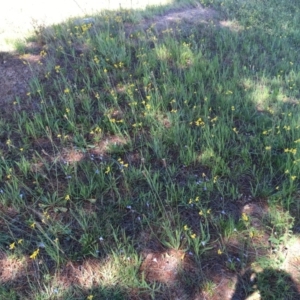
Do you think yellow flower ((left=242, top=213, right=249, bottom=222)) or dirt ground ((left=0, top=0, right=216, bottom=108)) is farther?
dirt ground ((left=0, top=0, right=216, bottom=108))

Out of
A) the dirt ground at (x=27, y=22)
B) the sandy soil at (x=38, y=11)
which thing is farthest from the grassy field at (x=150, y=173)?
the sandy soil at (x=38, y=11)

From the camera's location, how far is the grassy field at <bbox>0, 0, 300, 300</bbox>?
277 cm

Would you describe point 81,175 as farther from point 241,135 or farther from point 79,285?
point 241,135

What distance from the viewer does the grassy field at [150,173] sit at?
2.77 metres

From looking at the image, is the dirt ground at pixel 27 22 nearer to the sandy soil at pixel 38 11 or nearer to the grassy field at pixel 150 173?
the sandy soil at pixel 38 11

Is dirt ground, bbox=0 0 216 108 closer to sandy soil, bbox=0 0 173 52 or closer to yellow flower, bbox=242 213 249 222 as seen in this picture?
sandy soil, bbox=0 0 173 52

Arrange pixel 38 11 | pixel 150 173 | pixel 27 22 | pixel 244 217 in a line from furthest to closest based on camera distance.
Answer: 1. pixel 38 11
2. pixel 27 22
3. pixel 150 173
4. pixel 244 217

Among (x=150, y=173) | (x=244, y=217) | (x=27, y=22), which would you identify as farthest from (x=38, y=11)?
(x=244, y=217)

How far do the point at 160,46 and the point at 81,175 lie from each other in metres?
2.82

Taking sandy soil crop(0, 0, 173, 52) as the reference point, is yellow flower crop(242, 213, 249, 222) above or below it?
below

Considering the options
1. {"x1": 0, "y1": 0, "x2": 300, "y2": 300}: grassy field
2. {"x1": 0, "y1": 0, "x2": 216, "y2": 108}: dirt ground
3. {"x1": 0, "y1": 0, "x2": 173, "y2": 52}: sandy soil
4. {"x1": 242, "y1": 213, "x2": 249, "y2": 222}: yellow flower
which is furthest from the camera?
{"x1": 0, "y1": 0, "x2": 173, "y2": 52}: sandy soil

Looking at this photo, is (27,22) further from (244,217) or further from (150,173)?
(244,217)

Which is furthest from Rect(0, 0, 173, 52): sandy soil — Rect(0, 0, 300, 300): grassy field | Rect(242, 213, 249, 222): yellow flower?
Rect(242, 213, 249, 222): yellow flower

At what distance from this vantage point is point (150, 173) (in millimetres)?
3557
